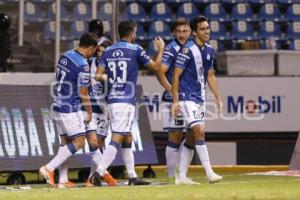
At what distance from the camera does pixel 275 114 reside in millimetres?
20141

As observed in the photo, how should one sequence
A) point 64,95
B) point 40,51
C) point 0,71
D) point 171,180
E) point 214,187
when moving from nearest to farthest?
point 214,187 < point 64,95 < point 171,180 < point 0,71 < point 40,51

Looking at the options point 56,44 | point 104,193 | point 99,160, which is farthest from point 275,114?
point 104,193

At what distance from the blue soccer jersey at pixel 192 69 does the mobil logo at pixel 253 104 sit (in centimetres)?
628

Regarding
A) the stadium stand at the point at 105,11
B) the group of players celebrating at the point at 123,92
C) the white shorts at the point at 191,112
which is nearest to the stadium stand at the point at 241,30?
the stadium stand at the point at 105,11

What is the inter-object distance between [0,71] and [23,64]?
1.20 metres

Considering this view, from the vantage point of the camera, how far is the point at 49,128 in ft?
53.3

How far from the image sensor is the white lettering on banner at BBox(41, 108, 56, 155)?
635 inches

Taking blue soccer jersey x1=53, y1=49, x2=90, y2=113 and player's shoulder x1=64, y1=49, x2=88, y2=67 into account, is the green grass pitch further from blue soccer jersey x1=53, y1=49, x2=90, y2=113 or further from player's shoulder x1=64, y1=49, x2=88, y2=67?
player's shoulder x1=64, y1=49, x2=88, y2=67

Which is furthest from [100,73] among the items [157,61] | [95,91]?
[95,91]

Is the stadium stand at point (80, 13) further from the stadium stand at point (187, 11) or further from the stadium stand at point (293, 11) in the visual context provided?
the stadium stand at point (293, 11)

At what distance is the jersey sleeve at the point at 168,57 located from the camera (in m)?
14.7


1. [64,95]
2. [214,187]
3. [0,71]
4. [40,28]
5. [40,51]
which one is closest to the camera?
[214,187]

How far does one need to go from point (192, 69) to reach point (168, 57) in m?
1.05

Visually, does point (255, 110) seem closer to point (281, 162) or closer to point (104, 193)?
point (281, 162)
